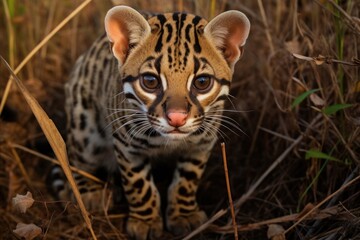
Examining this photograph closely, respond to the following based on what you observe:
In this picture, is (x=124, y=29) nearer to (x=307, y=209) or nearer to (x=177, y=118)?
(x=177, y=118)

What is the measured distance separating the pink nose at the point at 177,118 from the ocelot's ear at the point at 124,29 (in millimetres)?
574

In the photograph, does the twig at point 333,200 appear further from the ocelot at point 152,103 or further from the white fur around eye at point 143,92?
the white fur around eye at point 143,92

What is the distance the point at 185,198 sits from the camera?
381 centimetres

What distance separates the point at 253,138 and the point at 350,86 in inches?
41.7

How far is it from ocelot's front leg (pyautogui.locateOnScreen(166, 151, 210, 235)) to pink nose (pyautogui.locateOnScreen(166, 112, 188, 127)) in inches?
32.4

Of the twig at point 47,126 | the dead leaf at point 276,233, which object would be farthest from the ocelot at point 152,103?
the dead leaf at point 276,233

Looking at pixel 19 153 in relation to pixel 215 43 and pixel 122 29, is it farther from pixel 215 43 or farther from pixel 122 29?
pixel 215 43

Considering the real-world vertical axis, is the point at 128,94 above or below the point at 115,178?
above

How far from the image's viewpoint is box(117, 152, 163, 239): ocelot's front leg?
145 inches

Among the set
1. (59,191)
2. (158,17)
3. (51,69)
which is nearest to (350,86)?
(158,17)

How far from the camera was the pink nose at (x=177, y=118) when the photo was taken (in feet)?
9.49

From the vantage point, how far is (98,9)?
19.2 feet

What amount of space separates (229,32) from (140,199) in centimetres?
131

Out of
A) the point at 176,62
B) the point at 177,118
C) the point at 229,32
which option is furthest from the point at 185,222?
the point at 229,32
